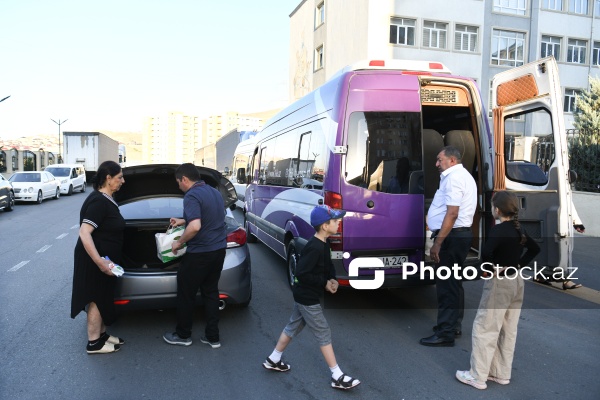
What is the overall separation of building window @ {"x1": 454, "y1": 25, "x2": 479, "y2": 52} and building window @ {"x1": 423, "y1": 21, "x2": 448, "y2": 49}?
2.44 feet

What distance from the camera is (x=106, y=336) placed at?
14.5ft

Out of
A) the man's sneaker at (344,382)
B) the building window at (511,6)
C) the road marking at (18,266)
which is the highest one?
the building window at (511,6)

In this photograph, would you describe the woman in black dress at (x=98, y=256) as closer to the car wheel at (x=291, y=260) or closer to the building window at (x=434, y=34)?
the car wheel at (x=291, y=260)

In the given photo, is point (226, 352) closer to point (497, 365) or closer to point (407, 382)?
point (407, 382)

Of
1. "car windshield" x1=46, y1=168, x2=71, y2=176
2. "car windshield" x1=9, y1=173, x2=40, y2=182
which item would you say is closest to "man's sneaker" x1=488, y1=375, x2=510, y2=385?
"car windshield" x1=9, y1=173, x2=40, y2=182

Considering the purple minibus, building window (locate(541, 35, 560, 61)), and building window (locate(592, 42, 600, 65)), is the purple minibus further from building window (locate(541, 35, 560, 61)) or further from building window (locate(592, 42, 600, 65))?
building window (locate(592, 42, 600, 65))

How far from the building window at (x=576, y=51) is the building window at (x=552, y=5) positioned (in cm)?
231

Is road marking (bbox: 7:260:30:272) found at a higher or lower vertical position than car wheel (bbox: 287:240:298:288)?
lower

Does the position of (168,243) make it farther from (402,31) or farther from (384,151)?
(402,31)

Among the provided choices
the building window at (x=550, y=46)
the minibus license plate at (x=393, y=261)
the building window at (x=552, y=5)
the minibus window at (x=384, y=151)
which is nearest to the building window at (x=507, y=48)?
the building window at (x=550, y=46)

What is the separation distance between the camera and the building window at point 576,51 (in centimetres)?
3119

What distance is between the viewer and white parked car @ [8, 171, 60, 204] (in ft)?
66.2

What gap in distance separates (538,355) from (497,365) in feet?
2.97

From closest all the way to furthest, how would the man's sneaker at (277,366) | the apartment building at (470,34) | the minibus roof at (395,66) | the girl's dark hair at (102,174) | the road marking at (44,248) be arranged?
the man's sneaker at (277,366) → the girl's dark hair at (102,174) → the minibus roof at (395,66) → the road marking at (44,248) → the apartment building at (470,34)
